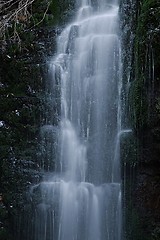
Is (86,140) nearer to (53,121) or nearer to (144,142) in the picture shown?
(53,121)

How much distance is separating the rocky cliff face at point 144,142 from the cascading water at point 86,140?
23 centimetres

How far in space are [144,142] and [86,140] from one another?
114 centimetres

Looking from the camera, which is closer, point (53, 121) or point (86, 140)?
point (86, 140)

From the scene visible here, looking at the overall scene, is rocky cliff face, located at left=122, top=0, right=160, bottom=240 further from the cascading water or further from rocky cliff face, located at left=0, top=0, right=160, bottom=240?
the cascading water

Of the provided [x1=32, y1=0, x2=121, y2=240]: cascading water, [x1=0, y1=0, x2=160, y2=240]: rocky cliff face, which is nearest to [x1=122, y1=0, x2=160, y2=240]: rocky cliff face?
[x1=0, y1=0, x2=160, y2=240]: rocky cliff face

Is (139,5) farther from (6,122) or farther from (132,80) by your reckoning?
(6,122)

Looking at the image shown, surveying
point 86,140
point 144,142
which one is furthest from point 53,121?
point 144,142

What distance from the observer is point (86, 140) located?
777 centimetres

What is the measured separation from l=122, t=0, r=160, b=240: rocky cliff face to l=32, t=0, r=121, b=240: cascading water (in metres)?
0.23

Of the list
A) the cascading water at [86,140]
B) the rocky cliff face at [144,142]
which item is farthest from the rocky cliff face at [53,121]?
the cascading water at [86,140]

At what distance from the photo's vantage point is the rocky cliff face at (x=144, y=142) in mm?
6992

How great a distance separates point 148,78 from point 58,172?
7.50 ft

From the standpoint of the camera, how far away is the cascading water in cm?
705

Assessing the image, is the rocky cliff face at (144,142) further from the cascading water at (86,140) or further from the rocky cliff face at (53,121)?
the cascading water at (86,140)
